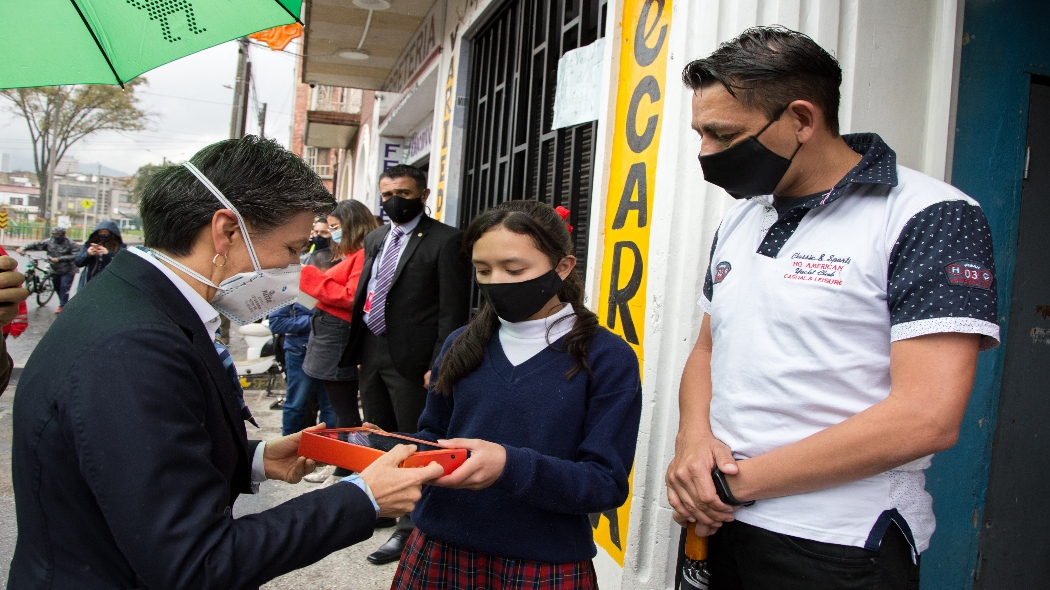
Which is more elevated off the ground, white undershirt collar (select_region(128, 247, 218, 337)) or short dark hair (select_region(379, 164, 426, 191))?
short dark hair (select_region(379, 164, 426, 191))

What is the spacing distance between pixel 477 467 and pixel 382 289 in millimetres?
2614

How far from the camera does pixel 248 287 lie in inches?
62.6

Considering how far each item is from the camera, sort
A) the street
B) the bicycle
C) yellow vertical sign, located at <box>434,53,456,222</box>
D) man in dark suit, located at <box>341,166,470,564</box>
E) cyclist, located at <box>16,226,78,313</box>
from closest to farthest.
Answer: the street
man in dark suit, located at <box>341,166,470,564</box>
yellow vertical sign, located at <box>434,53,456,222</box>
cyclist, located at <box>16,226,78,313</box>
the bicycle

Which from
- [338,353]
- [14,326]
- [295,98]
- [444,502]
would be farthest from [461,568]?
[295,98]

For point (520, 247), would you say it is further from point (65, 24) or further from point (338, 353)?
point (338, 353)

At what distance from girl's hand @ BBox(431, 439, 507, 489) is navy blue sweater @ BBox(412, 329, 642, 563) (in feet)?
0.57

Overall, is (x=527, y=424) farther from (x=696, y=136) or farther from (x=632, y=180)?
(x=632, y=180)

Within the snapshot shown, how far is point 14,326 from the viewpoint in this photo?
2773 millimetres

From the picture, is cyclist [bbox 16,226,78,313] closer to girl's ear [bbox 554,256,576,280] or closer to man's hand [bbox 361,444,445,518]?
girl's ear [bbox 554,256,576,280]

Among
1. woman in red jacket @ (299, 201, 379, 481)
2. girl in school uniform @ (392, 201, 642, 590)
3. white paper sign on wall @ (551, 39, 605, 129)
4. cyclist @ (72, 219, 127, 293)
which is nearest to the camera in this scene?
girl in school uniform @ (392, 201, 642, 590)

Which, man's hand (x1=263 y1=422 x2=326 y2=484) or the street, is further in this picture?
the street

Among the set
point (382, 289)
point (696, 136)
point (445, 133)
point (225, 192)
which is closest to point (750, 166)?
point (696, 136)

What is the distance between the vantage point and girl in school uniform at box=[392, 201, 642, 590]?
1.75 m

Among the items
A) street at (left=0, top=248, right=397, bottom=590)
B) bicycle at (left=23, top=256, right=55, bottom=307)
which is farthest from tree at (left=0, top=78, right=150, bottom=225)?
street at (left=0, top=248, right=397, bottom=590)
